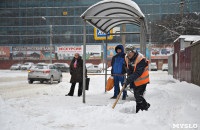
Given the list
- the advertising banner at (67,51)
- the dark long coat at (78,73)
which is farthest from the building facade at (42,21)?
the dark long coat at (78,73)

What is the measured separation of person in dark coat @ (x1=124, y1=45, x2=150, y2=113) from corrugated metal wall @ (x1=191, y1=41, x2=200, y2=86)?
6187mm

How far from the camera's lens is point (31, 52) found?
5047 centimetres

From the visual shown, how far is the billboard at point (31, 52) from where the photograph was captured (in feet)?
163

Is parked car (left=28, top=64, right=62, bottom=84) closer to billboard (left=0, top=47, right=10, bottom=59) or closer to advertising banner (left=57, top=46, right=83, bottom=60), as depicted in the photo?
advertising banner (left=57, top=46, right=83, bottom=60)

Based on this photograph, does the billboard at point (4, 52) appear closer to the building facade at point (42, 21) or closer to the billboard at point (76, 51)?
the building facade at point (42, 21)

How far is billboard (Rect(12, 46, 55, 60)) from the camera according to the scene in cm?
4953

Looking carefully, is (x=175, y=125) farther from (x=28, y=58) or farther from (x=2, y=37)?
(x=2, y=37)

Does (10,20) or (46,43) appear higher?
(10,20)

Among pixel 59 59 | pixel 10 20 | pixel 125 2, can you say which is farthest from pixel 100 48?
pixel 125 2

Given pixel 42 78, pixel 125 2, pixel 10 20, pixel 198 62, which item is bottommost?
pixel 42 78

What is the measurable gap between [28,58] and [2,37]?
9281 mm

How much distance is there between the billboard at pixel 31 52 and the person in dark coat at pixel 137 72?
4492 cm

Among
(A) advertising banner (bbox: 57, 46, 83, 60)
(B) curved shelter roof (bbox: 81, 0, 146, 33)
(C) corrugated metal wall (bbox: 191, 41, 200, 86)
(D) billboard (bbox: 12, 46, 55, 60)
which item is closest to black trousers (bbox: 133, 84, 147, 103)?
(B) curved shelter roof (bbox: 81, 0, 146, 33)

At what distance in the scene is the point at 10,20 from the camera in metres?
54.8
